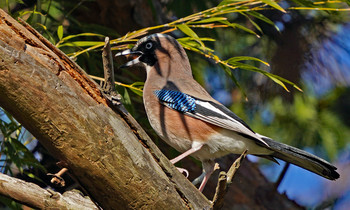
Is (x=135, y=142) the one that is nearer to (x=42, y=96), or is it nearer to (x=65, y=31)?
(x=42, y=96)

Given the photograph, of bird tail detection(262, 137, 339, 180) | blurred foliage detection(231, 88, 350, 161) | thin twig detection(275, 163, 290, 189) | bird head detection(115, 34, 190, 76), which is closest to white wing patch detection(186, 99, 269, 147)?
bird tail detection(262, 137, 339, 180)

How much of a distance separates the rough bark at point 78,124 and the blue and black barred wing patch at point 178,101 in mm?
1031

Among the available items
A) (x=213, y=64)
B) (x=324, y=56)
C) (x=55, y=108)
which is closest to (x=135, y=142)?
(x=55, y=108)

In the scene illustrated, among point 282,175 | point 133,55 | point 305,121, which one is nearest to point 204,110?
point 133,55

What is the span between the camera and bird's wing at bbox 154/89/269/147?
3477mm

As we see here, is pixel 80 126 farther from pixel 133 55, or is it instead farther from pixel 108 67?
pixel 133 55

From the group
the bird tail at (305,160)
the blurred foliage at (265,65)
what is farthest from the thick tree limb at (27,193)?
the blurred foliage at (265,65)

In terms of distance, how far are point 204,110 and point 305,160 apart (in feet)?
2.54

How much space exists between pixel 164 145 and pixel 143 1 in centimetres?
153

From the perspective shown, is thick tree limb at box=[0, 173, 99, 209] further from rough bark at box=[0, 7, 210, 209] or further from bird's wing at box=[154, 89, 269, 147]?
bird's wing at box=[154, 89, 269, 147]

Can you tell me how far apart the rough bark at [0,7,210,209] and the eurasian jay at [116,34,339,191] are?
3.14ft

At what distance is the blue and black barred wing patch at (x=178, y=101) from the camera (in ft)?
12.0

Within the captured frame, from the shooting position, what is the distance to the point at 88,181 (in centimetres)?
246

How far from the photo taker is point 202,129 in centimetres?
360
